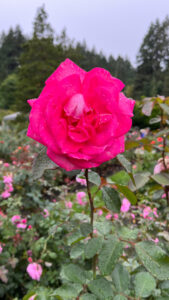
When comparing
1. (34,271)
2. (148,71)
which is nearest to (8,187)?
(34,271)

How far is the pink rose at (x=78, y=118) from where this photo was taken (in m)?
0.36

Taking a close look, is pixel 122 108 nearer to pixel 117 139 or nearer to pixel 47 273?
pixel 117 139

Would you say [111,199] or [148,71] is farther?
[148,71]

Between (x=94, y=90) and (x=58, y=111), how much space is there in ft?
0.22

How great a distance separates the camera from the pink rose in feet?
1.19

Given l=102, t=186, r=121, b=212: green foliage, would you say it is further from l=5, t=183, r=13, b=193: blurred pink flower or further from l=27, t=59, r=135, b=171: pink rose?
l=5, t=183, r=13, b=193: blurred pink flower

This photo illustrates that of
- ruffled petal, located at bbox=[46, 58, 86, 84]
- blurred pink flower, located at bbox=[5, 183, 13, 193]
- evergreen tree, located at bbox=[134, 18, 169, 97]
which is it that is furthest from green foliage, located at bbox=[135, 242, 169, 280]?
evergreen tree, located at bbox=[134, 18, 169, 97]

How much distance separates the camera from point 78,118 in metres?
0.38

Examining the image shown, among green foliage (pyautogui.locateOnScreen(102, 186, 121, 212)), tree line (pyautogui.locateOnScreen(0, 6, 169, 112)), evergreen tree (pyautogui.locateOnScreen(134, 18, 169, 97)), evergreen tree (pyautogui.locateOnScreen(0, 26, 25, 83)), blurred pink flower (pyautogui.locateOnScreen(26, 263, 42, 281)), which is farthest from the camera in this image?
evergreen tree (pyautogui.locateOnScreen(0, 26, 25, 83))

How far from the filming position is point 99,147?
37 centimetres

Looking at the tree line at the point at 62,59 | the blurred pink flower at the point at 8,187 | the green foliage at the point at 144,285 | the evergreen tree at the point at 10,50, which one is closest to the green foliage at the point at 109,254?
the green foliage at the point at 144,285

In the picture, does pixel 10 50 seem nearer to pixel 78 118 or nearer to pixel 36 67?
pixel 36 67

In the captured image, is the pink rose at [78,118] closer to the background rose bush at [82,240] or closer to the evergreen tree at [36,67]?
the background rose bush at [82,240]

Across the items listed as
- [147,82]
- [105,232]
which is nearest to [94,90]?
[105,232]
